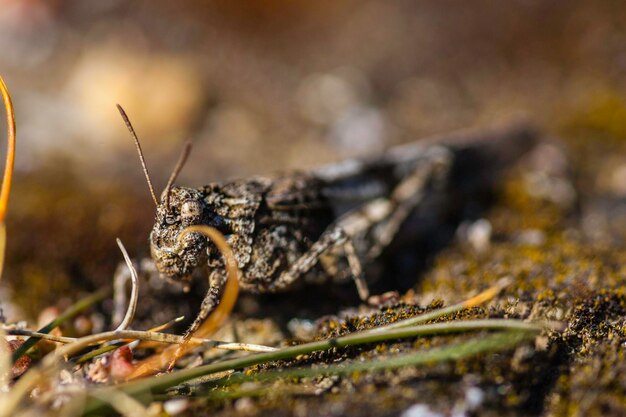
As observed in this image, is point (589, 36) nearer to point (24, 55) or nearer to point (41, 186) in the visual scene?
point (41, 186)

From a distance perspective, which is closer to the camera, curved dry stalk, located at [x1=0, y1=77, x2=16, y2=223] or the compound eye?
curved dry stalk, located at [x1=0, y1=77, x2=16, y2=223]

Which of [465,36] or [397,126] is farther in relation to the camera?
[465,36]

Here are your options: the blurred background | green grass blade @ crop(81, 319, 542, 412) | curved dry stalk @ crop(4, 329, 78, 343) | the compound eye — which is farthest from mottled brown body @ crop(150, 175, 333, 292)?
the blurred background

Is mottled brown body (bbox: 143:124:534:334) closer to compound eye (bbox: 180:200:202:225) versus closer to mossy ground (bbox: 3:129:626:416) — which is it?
compound eye (bbox: 180:200:202:225)

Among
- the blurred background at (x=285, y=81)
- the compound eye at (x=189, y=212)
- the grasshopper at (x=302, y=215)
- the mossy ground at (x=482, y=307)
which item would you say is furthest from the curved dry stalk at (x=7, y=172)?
the blurred background at (x=285, y=81)

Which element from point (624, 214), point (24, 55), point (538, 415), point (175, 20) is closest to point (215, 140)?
point (175, 20)

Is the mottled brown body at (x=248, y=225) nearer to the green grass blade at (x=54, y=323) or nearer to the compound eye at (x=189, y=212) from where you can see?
the compound eye at (x=189, y=212)

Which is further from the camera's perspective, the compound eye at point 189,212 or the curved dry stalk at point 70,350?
the compound eye at point 189,212

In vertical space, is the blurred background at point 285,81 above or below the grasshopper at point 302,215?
above

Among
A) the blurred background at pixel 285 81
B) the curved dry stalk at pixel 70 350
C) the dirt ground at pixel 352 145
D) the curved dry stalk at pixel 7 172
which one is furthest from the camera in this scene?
the blurred background at pixel 285 81
